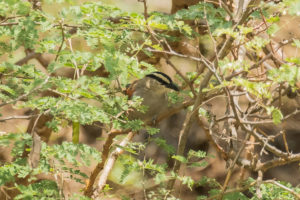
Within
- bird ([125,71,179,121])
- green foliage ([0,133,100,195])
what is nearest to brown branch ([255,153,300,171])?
green foliage ([0,133,100,195])

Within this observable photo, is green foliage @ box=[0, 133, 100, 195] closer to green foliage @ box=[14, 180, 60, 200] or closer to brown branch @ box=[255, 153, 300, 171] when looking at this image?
green foliage @ box=[14, 180, 60, 200]

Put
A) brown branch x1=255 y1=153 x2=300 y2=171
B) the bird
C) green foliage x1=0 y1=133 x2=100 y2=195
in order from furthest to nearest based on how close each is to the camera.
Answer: the bird, brown branch x1=255 y1=153 x2=300 y2=171, green foliage x1=0 y1=133 x2=100 y2=195

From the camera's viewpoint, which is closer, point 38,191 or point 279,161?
point 38,191

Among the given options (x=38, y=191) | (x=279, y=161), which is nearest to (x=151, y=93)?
(x=279, y=161)

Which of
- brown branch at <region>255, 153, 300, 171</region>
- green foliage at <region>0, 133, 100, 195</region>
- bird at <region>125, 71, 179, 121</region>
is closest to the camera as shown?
green foliage at <region>0, 133, 100, 195</region>

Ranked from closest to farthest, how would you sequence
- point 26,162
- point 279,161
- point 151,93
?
point 26,162, point 279,161, point 151,93

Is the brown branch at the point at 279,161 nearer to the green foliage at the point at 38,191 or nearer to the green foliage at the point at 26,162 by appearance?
the green foliage at the point at 26,162

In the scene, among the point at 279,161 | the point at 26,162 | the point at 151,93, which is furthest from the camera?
the point at 151,93

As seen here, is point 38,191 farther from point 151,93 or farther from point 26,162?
point 151,93

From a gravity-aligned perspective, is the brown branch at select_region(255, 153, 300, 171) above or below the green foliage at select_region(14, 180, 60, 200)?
above

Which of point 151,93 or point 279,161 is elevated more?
point 151,93

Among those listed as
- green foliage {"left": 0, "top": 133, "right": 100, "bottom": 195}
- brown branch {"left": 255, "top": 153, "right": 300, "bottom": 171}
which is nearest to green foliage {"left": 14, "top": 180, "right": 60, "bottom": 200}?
green foliage {"left": 0, "top": 133, "right": 100, "bottom": 195}

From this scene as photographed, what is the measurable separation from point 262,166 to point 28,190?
4.60 ft

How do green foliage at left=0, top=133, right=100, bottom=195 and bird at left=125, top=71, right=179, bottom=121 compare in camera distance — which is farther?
bird at left=125, top=71, right=179, bottom=121
